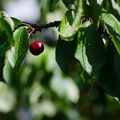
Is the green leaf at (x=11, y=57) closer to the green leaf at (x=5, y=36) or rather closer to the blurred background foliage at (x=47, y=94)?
the green leaf at (x=5, y=36)

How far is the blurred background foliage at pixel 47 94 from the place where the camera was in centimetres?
432

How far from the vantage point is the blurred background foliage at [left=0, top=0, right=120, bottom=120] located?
4320 millimetres

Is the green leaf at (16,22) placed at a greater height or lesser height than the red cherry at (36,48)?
greater

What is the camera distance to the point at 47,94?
4539 millimetres

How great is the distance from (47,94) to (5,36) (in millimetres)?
2751

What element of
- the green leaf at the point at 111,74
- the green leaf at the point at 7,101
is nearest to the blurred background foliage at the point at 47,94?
the green leaf at the point at 7,101

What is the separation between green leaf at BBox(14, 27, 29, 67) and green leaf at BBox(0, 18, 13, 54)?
17 cm

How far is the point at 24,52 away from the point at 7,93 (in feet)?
10.3

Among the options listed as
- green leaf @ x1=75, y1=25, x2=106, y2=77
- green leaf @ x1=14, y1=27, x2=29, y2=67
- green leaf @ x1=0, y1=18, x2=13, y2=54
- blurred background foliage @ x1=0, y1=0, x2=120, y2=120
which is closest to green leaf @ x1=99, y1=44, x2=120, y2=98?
green leaf @ x1=75, y1=25, x2=106, y2=77

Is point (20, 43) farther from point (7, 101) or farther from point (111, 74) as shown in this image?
point (7, 101)

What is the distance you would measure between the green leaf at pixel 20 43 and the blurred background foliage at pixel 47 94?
168 centimetres

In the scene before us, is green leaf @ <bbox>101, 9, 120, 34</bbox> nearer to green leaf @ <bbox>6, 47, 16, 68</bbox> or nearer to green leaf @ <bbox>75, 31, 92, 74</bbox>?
green leaf @ <bbox>75, 31, 92, 74</bbox>

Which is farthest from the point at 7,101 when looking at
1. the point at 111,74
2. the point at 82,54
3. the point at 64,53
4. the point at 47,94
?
the point at 82,54

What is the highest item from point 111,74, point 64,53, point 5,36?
point 5,36
